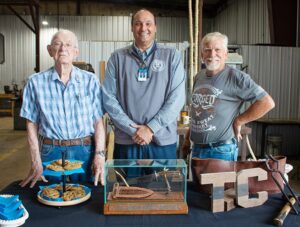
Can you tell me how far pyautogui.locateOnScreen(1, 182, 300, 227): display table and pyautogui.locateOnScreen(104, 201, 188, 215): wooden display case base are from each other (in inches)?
0.8

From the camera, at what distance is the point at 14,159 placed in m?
6.02

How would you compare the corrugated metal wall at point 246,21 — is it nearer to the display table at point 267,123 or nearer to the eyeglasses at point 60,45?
the display table at point 267,123

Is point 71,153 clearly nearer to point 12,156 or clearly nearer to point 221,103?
point 221,103

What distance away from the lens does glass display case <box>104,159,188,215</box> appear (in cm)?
139

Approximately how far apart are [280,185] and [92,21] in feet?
39.1

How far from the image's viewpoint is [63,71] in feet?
6.23

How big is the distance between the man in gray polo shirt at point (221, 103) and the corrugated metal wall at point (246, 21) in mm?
6716

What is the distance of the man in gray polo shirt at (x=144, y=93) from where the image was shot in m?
2.00

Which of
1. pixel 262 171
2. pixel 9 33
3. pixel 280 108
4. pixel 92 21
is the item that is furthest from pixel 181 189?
pixel 9 33

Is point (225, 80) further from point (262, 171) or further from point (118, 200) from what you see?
point (118, 200)

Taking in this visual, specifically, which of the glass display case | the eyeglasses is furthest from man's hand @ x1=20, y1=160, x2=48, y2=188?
the eyeglasses

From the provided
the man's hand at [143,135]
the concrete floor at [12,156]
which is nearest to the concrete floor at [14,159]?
the concrete floor at [12,156]

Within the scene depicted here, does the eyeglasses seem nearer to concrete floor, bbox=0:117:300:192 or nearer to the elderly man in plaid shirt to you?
the elderly man in plaid shirt

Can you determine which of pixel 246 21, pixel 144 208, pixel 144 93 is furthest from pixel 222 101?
pixel 246 21
